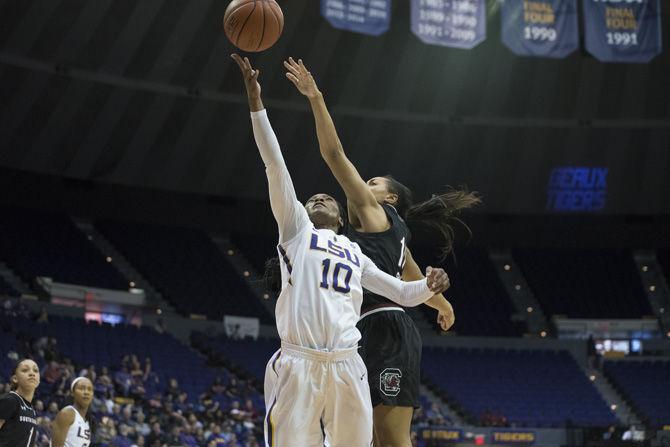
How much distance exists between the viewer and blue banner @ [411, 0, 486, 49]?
18625 mm

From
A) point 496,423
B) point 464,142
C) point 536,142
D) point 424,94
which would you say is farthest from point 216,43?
point 496,423

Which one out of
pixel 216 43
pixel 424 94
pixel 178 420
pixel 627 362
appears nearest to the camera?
pixel 178 420

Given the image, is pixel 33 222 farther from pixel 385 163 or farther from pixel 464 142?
pixel 464 142

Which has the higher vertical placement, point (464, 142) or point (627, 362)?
point (464, 142)

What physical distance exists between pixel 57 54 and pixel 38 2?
5.46 feet

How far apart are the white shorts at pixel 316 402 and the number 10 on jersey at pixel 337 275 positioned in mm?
326

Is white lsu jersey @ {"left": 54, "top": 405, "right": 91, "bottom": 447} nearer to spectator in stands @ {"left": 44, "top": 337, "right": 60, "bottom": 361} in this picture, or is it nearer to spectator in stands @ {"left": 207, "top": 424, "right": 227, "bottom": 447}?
spectator in stands @ {"left": 207, "top": 424, "right": 227, "bottom": 447}

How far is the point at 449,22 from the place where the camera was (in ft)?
61.5

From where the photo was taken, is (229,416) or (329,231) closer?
(329,231)

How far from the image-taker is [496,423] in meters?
24.6

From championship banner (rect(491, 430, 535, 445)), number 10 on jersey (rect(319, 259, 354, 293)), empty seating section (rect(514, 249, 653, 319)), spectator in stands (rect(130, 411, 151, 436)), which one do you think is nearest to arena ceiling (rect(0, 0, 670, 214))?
empty seating section (rect(514, 249, 653, 319))

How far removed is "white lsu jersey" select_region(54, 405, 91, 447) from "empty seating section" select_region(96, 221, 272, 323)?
20550 millimetres

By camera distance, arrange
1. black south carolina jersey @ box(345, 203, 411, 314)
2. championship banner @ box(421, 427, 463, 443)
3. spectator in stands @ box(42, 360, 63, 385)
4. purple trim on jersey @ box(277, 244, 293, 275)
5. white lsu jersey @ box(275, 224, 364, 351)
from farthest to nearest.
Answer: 1. championship banner @ box(421, 427, 463, 443)
2. spectator in stands @ box(42, 360, 63, 385)
3. black south carolina jersey @ box(345, 203, 411, 314)
4. purple trim on jersey @ box(277, 244, 293, 275)
5. white lsu jersey @ box(275, 224, 364, 351)

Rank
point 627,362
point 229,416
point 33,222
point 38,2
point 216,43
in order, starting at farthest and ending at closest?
point 627,362, point 33,222, point 216,43, point 38,2, point 229,416
